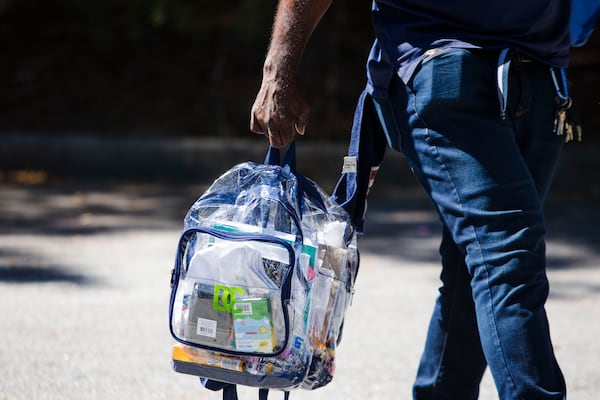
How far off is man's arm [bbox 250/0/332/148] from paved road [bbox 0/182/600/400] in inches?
52.9

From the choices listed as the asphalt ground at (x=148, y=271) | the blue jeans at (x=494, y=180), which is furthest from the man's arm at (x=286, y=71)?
the asphalt ground at (x=148, y=271)

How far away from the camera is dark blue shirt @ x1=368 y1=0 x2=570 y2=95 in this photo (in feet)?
7.21

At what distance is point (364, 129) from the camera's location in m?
2.49

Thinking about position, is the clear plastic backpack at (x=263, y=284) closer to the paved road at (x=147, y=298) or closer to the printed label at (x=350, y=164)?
the printed label at (x=350, y=164)

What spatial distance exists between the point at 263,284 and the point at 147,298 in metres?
2.73

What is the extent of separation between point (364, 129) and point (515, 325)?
673 millimetres

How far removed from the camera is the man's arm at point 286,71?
2.25 meters

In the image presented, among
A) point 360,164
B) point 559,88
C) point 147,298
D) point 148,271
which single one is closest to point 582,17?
point 559,88

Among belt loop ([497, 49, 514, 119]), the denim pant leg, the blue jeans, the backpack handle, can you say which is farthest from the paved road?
belt loop ([497, 49, 514, 119])

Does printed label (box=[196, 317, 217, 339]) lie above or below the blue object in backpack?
below

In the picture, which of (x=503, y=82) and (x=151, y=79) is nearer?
(x=503, y=82)

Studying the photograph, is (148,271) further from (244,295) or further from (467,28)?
(467,28)

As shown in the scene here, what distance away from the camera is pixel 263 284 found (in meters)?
2.27

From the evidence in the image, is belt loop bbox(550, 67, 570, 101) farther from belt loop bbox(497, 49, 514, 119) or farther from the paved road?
the paved road
